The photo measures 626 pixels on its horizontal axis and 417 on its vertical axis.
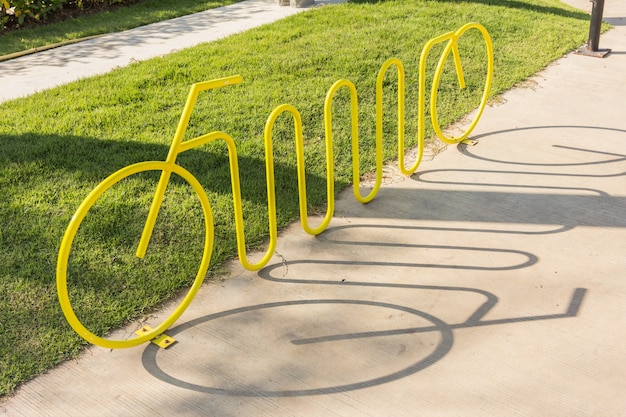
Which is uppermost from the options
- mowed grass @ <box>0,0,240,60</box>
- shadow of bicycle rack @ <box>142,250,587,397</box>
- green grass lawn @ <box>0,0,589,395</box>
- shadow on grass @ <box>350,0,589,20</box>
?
mowed grass @ <box>0,0,240,60</box>

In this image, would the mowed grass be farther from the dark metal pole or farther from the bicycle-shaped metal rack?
the bicycle-shaped metal rack

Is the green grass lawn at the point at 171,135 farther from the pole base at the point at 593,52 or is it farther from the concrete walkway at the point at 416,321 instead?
the concrete walkway at the point at 416,321

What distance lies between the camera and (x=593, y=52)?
8695mm

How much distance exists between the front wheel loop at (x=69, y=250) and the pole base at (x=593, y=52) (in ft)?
20.3

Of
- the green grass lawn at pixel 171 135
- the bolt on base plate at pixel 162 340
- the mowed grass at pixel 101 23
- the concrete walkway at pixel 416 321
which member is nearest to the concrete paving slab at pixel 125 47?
the mowed grass at pixel 101 23

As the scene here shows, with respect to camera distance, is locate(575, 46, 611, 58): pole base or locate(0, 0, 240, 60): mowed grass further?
locate(0, 0, 240, 60): mowed grass

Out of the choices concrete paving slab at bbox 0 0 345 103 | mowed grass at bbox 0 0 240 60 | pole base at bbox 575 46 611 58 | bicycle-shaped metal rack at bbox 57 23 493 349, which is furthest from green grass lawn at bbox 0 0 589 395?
mowed grass at bbox 0 0 240 60

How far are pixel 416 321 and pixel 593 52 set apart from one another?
589 cm

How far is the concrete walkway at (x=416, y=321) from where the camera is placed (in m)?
3.54

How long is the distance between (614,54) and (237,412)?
715 cm

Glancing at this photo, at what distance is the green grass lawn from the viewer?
14.2 ft

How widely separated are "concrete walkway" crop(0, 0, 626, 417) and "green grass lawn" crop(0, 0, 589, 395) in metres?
0.33

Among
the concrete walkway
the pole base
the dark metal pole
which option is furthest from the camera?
the pole base

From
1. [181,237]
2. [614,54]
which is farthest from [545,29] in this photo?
[181,237]
